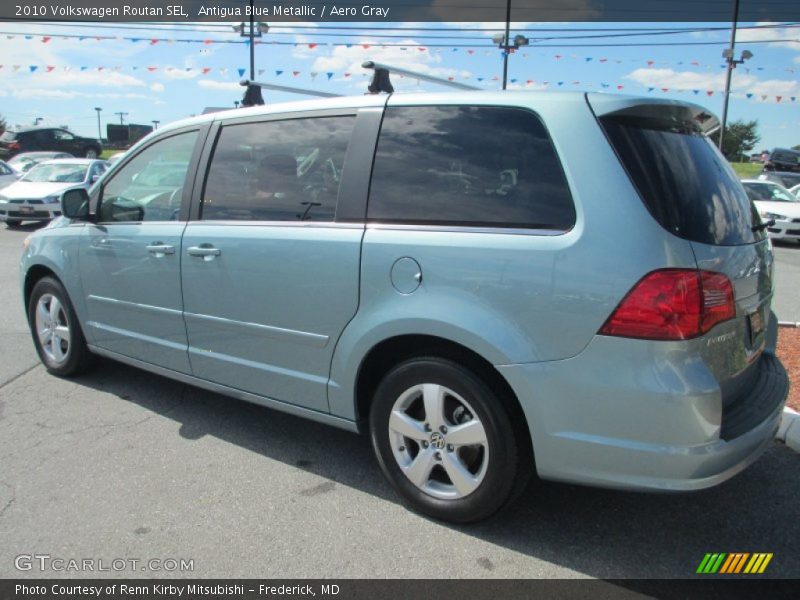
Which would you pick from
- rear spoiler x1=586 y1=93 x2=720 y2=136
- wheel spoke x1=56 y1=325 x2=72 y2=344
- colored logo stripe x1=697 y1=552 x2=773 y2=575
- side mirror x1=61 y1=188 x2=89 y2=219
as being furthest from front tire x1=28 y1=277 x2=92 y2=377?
colored logo stripe x1=697 y1=552 x2=773 y2=575

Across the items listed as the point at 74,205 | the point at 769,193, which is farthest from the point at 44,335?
the point at 769,193

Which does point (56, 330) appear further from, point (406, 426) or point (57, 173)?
point (57, 173)

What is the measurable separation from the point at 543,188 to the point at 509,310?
51cm

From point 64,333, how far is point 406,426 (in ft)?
10.2

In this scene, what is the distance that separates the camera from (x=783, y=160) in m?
31.8

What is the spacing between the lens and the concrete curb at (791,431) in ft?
12.0

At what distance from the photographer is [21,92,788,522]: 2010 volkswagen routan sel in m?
2.30

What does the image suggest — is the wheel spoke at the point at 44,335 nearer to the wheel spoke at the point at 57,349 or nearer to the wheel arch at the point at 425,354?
the wheel spoke at the point at 57,349

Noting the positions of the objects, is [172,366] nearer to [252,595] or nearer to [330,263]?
[330,263]

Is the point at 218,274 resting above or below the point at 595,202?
below

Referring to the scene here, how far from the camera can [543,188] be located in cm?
251

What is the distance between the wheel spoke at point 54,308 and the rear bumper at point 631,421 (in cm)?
367

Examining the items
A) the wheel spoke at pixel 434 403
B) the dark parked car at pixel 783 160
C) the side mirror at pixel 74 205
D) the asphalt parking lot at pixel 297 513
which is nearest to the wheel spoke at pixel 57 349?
the asphalt parking lot at pixel 297 513

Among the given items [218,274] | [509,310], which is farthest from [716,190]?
[218,274]
